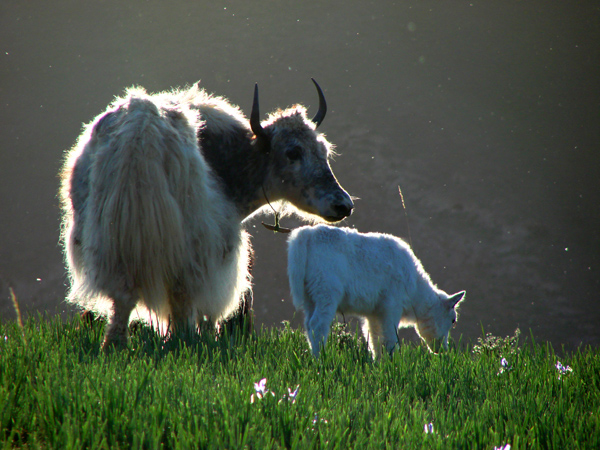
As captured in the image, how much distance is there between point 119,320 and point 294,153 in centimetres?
173

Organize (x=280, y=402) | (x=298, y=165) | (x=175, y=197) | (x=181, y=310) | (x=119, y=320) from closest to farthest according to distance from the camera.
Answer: (x=280, y=402), (x=119, y=320), (x=175, y=197), (x=181, y=310), (x=298, y=165)

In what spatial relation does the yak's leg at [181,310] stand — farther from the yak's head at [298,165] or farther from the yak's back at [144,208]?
the yak's head at [298,165]

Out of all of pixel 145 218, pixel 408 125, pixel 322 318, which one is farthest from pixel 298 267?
pixel 408 125

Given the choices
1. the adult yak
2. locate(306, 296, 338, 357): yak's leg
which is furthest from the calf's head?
the adult yak

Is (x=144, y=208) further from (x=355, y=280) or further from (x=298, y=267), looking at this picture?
(x=355, y=280)

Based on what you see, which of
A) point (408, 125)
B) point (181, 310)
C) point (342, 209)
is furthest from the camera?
point (408, 125)

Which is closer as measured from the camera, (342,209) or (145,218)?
(145,218)

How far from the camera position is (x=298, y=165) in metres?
3.91

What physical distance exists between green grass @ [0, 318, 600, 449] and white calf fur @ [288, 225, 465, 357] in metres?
1.81

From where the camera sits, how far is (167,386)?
1.96m

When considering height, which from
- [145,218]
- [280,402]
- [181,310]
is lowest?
[280,402]

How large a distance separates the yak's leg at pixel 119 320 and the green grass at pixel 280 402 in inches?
3.0

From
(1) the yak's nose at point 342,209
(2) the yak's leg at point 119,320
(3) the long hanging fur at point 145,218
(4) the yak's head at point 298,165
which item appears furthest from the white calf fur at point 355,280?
(2) the yak's leg at point 119,320

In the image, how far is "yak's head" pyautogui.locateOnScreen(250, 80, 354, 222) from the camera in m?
3.86
